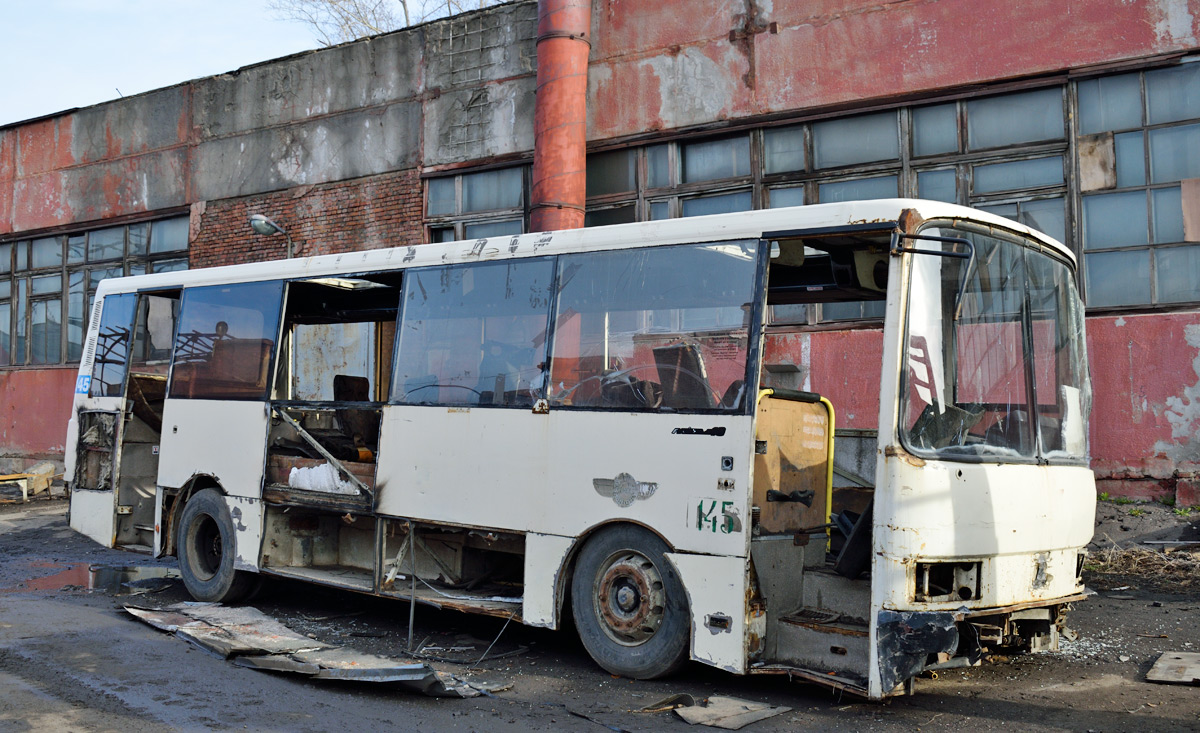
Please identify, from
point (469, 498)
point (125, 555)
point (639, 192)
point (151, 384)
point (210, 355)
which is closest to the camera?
point (469, 498)

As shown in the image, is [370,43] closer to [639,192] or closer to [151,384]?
[639,192]

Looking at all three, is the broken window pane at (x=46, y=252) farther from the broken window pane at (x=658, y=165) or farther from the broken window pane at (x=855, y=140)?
the broken window pane at (x=855, y=140)

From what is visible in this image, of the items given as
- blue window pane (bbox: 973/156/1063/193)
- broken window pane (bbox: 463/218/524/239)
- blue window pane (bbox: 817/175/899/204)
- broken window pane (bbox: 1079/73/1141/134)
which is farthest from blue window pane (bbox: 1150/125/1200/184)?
broken window pane (bbox: 463/218/524/239)

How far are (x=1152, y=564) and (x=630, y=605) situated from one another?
5.44m

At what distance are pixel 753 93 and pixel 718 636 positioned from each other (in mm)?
8127

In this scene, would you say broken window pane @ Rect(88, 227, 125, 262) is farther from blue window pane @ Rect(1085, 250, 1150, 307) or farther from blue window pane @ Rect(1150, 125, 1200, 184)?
blue window pane @ Rect(1150, 125, 1200, 184)

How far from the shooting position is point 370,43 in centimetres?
1566

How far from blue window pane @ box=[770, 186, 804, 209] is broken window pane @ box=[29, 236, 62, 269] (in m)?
14.3

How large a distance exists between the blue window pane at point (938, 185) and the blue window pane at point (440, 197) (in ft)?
21.6

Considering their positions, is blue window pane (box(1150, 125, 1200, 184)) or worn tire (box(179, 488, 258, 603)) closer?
worn tire (box(179, 488, 258, 603))

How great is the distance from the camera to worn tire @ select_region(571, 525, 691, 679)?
241 inches

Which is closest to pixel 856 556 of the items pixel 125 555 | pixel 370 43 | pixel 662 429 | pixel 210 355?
pixel 662 429

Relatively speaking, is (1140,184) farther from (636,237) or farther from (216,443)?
(216,443)

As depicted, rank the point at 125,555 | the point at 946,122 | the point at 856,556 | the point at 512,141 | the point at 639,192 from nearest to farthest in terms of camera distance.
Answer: the point at 856,556, the point at 946,122, the point at 125,555, the point at 639,192, the point at 512,141
